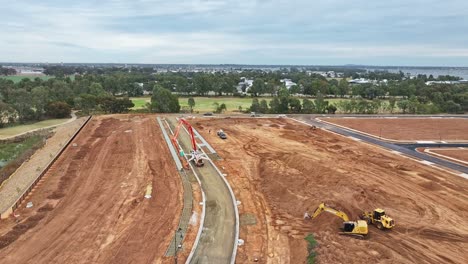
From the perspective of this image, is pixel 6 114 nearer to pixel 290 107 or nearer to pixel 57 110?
pixel 57 110

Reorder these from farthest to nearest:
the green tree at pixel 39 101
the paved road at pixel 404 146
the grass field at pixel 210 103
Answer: the grass field at pixel 210 103 → the green tree at pixel 39 101 → the paved road at pixel 404 146

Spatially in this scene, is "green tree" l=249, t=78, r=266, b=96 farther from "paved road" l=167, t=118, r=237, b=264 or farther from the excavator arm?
the excavator arm

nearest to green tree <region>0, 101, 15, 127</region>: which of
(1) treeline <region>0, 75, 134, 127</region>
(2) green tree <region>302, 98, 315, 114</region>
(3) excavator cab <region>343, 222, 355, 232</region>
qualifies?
(1) treeline <region>0, 75, 134, 127</region>

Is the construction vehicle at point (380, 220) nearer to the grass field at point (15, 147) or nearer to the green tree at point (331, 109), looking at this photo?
the grass field at point (15, 147)

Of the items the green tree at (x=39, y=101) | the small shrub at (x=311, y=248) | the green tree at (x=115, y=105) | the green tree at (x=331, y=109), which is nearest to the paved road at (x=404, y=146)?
the green tree at (x=331, y=109)

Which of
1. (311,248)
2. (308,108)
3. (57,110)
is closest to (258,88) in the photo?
(308,108)

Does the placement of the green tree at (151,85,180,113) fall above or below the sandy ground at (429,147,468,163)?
above

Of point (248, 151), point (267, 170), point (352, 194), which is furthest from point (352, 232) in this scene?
point (248, 151)
